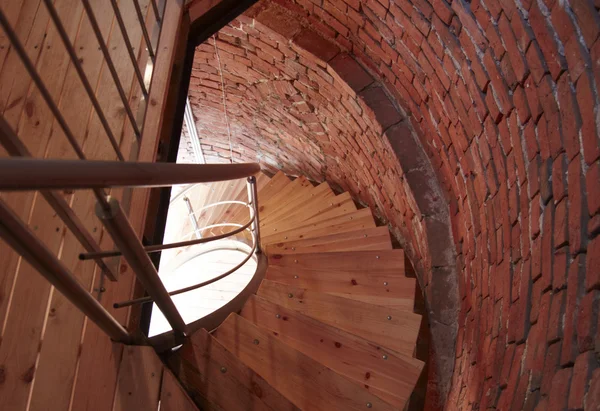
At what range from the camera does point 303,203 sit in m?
4.18

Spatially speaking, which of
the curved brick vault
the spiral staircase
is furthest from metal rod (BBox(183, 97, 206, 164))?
the spiral staircase

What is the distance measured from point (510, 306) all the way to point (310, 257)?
1.35m

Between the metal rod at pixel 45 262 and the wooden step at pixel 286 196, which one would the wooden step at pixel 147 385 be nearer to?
the metal rod at pixel 45 262

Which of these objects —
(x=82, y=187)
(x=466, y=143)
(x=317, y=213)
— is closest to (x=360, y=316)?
(x=466, y=143)

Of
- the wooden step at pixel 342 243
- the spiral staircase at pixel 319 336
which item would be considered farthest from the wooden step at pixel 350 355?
the wooden step at pixel 342 243

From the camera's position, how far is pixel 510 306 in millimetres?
1671

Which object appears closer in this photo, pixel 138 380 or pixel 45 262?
pixel 45 262

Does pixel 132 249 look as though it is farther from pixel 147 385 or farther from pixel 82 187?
A: pixel 147 385

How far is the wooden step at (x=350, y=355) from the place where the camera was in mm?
2012

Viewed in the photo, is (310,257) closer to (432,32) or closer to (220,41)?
(432,32)

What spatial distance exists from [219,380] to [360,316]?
3.32 feet

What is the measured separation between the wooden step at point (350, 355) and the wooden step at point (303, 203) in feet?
6.15

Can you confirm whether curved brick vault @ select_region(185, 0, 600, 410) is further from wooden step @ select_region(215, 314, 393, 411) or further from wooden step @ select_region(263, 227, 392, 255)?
wooden step @ select_region(215, 314, 393, 411)

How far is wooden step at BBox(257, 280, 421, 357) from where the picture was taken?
2.34m
